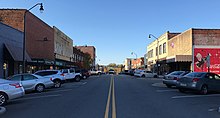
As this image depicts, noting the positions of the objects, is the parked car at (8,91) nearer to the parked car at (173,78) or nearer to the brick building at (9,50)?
the parked car at (173,78)

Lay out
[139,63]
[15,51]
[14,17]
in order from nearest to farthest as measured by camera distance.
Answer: [15,51], [14,17], [139,63]

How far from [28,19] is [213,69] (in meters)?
29.9

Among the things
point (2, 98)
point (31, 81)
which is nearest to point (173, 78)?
point (31, 81)

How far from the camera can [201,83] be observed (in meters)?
17.0

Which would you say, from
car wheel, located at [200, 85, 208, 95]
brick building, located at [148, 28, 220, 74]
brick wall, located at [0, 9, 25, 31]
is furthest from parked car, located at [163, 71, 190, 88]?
brick building, located at [148, 28, 220, 74]

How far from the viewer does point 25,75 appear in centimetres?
1848

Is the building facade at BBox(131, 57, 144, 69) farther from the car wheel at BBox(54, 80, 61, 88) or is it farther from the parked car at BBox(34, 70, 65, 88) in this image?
the car wheel at BBox(54, 80, 61, 88)

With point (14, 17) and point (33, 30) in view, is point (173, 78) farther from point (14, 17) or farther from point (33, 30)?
point (33, 30)

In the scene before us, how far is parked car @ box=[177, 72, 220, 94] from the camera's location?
55.6 ft

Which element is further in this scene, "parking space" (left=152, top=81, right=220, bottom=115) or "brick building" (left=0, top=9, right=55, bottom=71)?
"brick building" (left=0, top=9, right=55, bottom=71)

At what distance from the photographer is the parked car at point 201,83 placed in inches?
667

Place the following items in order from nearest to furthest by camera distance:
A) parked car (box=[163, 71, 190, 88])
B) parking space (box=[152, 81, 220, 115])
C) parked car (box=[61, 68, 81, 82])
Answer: parking space (box=[152, 81, 220, 115]), parked car (box=[163, 71, 190, 88]), parked car (box=[61, 68, 81, 82])

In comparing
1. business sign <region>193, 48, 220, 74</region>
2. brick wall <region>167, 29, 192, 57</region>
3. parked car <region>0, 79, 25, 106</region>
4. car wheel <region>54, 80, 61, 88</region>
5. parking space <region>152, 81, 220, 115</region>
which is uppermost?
brick wall <region>167, 29, 192, 57</region>

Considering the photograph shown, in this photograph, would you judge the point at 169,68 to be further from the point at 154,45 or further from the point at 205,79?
the point at 205,79
